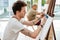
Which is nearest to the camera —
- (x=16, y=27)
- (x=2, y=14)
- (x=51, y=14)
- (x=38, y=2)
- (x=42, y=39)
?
(x=42, y=39)

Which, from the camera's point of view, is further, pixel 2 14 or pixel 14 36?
pixel 2 14

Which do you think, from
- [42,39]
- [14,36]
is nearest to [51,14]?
[42,39]

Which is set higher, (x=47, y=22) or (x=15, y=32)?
(x=47, y=22)

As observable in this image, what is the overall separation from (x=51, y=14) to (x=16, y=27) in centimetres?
54

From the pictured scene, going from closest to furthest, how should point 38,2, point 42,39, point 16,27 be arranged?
point 42,39 < point 16,27 < point 38,2

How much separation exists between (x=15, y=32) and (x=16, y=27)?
0.27ft

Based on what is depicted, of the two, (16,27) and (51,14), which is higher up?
(51,14)

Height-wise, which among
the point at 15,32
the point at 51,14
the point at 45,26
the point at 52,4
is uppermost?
the point at 52,4

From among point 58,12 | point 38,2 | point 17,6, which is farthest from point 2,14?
point 17,6

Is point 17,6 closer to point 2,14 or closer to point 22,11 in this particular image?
point 22,11

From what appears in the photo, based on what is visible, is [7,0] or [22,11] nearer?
[22,11]

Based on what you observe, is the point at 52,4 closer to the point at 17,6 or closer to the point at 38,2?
the point at 17,6

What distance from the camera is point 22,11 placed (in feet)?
6.33

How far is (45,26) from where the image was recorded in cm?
145
